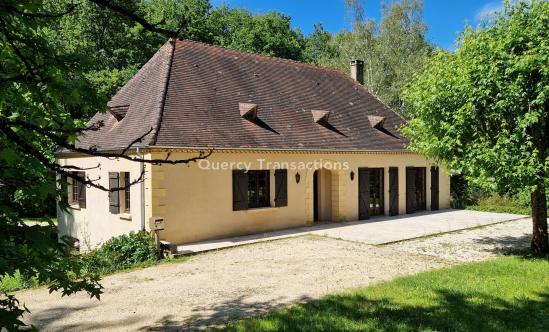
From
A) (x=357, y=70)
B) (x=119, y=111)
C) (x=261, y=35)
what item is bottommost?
(x=119, y=111)

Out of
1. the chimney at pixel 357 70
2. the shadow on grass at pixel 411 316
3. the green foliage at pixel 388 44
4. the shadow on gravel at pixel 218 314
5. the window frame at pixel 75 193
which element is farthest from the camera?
the green foliage at pixel 388 44

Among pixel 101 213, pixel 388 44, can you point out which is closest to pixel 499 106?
pixel 101 213

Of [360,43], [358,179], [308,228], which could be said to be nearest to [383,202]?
[358,179]

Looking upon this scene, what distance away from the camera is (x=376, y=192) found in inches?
687

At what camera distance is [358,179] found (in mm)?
16328

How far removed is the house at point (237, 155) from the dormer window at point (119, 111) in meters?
0.03

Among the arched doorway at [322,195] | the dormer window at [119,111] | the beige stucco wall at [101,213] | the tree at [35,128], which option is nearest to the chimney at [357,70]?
the arched doorway at [322,195]

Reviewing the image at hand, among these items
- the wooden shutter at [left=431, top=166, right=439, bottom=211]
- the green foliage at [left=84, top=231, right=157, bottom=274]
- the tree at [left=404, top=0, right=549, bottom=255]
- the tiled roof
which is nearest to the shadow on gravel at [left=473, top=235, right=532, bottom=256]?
the tree at [left=404, top=0, right=549, bottom=255]

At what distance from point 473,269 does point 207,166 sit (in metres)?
7.41

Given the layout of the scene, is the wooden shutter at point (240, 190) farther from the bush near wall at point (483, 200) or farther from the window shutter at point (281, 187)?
the bush near wall at point (483, 200)

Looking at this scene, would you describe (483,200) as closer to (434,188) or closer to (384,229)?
(434,188)

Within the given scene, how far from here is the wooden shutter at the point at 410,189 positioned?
18.2 meters

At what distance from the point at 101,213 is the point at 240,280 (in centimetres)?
726

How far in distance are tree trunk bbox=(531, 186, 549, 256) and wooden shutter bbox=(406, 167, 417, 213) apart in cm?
801
